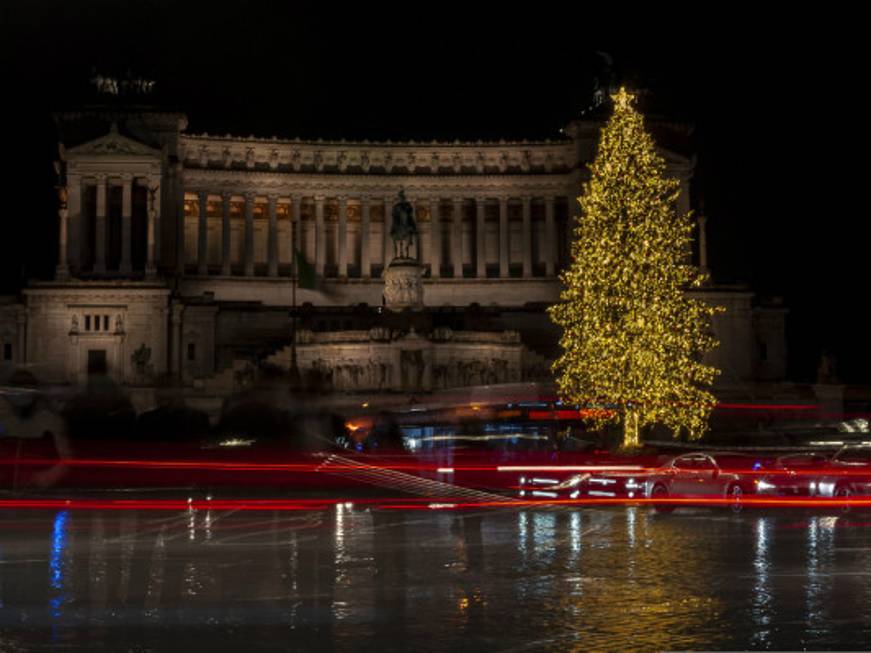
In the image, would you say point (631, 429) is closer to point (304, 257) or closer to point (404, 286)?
point (404, 286)

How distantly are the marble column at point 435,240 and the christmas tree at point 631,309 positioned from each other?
59.8 metres

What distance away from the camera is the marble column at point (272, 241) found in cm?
10706

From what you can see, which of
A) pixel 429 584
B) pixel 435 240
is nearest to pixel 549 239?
pixel 435 240

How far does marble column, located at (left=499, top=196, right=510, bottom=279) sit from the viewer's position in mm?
109250

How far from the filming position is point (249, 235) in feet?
350

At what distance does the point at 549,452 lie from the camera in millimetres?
38219

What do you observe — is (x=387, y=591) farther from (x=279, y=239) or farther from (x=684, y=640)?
(x=279, y=239)

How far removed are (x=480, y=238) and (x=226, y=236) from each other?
71.1 ft

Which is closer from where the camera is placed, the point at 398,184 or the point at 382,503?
the point at 382,503

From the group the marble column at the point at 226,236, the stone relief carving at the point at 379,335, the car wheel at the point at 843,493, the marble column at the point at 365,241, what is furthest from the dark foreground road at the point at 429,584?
the marble column at the point at 365,241

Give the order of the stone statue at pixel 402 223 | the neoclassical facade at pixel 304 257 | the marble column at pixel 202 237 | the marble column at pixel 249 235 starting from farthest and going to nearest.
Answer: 1. the marble column at pixel 249 235
2. the marble column at pixel 202 237
3. the stone statue at pixel 402 223
4. the neoclassical facade at pixel 304 257

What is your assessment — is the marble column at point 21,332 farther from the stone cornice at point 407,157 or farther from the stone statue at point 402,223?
the stone statue at point 402,223

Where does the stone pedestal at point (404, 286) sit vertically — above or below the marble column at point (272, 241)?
A: below

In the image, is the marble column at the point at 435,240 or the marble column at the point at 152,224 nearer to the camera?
the marble column at the point at 152,224
